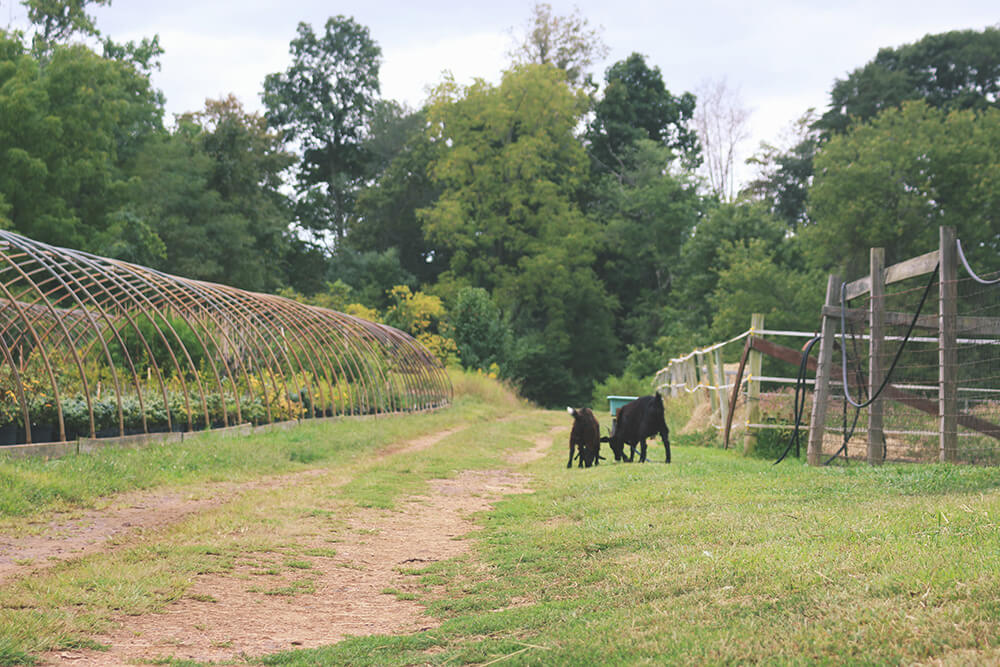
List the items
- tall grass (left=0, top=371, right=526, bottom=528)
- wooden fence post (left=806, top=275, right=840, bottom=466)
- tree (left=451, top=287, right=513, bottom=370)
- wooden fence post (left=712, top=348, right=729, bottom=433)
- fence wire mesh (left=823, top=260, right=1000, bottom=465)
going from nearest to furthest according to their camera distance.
→ tall grass (left=0, top=371, right=526, bottom=528) → fence wire mesh (left=823, top=260, right=1000, bottom=465) → wooden fence post (left=806, top=275, right=840, bottom=466) → wooden fence post (left=712, top=348, right=729, bottom=433) → tree (left=451, top=287, right=513, bottom=370)

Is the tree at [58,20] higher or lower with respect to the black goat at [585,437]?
higher

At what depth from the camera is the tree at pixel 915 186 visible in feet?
89.7

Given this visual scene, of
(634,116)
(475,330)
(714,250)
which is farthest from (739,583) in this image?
(634,116)

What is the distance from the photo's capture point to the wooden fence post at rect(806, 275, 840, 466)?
33.5 feet

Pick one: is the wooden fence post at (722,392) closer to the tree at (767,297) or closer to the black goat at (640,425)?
the black goat at (640,425)

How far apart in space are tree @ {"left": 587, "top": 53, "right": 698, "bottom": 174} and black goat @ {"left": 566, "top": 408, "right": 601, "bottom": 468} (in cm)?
3872

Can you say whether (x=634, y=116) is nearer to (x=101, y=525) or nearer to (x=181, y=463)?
(x=181, y=463)

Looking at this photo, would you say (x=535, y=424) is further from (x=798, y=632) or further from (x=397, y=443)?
(x=798, y=632)

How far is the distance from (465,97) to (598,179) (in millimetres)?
9639

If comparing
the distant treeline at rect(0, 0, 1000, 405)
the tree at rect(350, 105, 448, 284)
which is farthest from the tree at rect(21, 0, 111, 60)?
the tree at rect(350, 105, 448, 284)

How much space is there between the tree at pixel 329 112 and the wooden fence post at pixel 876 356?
4537cm

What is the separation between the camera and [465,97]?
45.3 metres

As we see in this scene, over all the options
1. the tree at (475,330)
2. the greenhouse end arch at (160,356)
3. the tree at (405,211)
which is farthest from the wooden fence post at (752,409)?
the tree at (405,211)

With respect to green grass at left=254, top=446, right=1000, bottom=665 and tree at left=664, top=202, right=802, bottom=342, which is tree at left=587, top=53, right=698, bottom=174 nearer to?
tree at left=664, top=202, right=802, bottom=342
